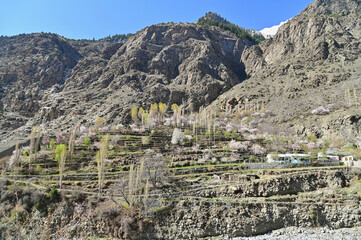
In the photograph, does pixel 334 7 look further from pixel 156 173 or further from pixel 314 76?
pixel 156 173

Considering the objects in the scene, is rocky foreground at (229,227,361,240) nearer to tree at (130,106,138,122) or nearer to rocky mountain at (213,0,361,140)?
rocky mountain at (213,0,361,140)

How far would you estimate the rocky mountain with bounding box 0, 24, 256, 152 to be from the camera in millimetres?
102750

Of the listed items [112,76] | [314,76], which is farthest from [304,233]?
[112,76]

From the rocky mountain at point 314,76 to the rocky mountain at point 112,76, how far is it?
22.4 metres

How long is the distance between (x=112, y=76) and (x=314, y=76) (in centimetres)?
10057

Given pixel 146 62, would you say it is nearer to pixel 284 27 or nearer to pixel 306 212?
pixel 284 27

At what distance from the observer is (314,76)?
8738cm

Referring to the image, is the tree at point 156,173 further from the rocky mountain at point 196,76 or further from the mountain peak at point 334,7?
the mountain peak at point 334,7

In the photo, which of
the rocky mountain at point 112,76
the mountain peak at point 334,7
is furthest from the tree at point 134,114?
the mountain peak at point 334,7

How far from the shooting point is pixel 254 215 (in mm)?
27031

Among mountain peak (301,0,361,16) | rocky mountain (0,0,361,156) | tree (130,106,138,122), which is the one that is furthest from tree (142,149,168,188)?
mountain peak (301,0,361,16)

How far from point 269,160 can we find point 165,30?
137 m

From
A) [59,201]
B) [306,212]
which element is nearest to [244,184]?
[306,212]

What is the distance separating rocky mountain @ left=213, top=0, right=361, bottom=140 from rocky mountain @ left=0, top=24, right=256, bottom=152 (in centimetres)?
2239
